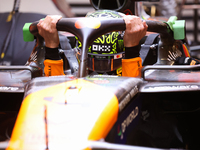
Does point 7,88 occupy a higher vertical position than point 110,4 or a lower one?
lower

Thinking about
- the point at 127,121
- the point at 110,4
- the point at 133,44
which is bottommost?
the point at 127,121

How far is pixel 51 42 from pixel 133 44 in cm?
36

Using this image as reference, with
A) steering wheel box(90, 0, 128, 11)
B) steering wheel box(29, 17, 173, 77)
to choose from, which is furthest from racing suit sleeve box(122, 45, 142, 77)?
steering wheel box(90, 0, 128, 11)

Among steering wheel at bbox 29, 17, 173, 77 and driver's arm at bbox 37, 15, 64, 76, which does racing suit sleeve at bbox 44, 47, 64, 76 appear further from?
steering wheel at bbox 29, 17, 173, 77

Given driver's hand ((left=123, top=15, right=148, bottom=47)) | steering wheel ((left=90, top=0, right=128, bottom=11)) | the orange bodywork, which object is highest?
steering wheel ((left=90, top=0, right=128, bottom=11))

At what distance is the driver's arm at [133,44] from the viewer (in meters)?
1.14

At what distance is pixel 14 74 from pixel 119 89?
621mm

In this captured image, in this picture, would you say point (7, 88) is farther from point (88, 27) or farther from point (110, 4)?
point (110, 4)

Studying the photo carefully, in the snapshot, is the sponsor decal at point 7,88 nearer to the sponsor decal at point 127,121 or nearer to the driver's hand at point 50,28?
the driver's hand at point 50,28

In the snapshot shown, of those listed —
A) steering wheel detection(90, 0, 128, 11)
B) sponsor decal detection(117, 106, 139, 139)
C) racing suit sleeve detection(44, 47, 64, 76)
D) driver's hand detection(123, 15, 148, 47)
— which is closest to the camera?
sponsor decal detection(117, 106, 139, 139)

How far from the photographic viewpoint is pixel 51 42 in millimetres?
1238

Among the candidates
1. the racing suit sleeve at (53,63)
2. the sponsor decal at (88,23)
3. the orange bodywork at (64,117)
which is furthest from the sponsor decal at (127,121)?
the racing suit sleeve at (53,63)

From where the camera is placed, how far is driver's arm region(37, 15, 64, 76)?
1.17 metres

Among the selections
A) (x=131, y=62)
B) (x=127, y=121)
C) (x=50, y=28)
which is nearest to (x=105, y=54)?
(x=131, y=62)
